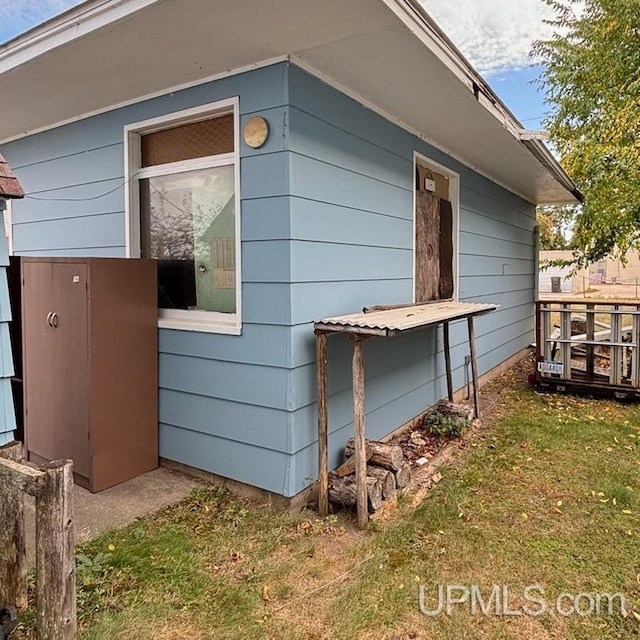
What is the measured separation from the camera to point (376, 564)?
234 cm

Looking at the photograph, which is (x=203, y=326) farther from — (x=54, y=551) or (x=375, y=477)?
(x=54, y=551)

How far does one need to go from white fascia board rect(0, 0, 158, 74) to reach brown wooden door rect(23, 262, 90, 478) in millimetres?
1112

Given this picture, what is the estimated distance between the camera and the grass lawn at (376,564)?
1.92 metres

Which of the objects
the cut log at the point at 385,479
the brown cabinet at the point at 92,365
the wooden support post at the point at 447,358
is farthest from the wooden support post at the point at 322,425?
the wooden support post at the point at 447,358

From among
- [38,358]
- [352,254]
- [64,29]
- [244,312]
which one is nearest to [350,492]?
[244,312]

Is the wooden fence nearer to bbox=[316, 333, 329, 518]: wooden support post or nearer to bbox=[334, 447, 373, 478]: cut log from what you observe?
bbox=[316, 333, 329, 518]: wooden support post

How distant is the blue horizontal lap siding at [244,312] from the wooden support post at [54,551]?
137cm

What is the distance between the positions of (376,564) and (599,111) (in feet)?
27.6

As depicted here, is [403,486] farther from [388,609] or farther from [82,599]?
[82,599]

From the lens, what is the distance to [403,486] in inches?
122

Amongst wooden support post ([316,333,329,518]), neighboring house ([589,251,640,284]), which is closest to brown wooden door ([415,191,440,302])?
wooden support post ([316,333,329,518])

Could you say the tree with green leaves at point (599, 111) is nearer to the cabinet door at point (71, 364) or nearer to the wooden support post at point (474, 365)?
the wooden support post at point (474, 365)

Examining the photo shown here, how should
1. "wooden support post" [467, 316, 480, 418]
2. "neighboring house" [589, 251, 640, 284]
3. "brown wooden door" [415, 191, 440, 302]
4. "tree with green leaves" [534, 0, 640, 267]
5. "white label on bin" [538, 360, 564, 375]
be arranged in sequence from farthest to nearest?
"neighboring house" [589, 251, 640, 284]
"tree with green leaves" [534, 0, 640, 267]
"white label on bin" [538, 360, 564, 375]
"wooden support post" [467, 316, 480, 418]
"brown wooden door" [415, 191, 440, 302]

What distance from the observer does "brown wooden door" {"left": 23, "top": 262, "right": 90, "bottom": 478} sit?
2954mm
